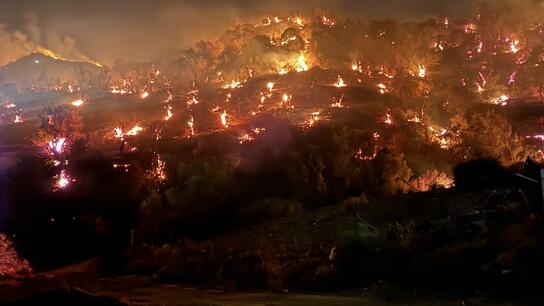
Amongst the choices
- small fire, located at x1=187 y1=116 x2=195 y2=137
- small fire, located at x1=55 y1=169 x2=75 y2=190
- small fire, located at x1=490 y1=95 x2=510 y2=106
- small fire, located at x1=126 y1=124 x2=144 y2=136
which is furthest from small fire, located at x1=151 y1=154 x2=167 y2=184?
small fire, located at x1=490 y1=95 x2=510 y2=106

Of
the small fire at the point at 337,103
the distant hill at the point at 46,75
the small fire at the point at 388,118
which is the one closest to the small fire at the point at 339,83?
the small fire at the point at 337,103

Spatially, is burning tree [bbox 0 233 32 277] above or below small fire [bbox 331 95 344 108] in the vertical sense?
below

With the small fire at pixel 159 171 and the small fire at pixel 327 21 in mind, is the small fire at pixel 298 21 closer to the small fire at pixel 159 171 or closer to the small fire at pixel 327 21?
the small fire at pixel 327 21

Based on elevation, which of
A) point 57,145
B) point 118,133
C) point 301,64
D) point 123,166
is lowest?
point 123,166

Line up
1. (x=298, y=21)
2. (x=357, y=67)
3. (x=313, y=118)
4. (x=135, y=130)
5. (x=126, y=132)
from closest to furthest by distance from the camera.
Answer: (x=313, y=118), (x=126, y=132), (x=135, y=130), (x=357, y=67), (x=298, y=21)

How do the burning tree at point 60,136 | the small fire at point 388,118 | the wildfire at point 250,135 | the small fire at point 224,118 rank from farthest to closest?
1. the small fire at point 224,118
2. the small fire at point 388,118
3. the burning tree at point 60,136
4. the wildfire at point 250,135

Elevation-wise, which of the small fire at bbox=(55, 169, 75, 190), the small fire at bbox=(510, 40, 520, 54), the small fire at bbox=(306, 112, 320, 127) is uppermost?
the small fire at bbox=(510, 40, 520, 54)

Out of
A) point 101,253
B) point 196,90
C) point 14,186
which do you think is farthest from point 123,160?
point 196,90

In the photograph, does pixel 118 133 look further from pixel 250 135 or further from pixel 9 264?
pixel 9 264

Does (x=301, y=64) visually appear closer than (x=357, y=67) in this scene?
No

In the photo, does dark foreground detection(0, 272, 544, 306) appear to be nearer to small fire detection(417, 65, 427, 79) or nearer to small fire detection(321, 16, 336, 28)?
small fire detection(417, 65, 427, 79)

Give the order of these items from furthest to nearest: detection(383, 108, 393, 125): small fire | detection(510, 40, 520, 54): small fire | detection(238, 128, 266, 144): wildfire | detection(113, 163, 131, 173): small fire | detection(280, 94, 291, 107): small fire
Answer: detection(510, 40, 520, 54): small fire < detection(280, 94, 291, 107): small fire < detection(383, 108, 393, 125): small fire < detection(238, 128, 266, 144): wildfire < detection(113, 163, 131, 173): small fire

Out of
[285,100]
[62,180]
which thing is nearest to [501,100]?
[285,100]

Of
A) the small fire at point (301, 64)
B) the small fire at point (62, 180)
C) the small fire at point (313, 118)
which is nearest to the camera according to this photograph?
the small fire at point (62, 180)
